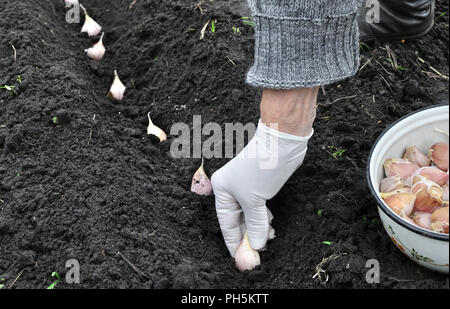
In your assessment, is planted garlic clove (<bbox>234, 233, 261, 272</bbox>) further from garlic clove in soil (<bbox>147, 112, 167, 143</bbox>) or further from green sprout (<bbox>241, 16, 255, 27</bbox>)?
green sprout (<bbox>241, 16, 255, 27</bbox>)

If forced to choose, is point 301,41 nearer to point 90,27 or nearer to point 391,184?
point 391,184

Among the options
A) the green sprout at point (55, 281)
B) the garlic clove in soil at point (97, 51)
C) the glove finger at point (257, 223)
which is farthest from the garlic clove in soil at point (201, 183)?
the garlic clove in soil at point (97, 51)

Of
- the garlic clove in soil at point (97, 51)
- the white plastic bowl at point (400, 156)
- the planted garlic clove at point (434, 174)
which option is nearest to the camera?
the white plastic bowl at point (400, 156)

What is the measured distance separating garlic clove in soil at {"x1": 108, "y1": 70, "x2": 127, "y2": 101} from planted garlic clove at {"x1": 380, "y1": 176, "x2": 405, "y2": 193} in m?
1.19

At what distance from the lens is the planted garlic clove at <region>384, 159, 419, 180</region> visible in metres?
1.39

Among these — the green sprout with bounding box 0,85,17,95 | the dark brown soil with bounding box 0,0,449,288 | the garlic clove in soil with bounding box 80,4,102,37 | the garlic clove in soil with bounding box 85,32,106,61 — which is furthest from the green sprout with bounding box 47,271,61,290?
the garlic clove in soil with bounding box 80,4,102,37

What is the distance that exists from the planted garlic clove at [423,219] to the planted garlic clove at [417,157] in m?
0.17

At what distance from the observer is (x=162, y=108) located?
82.5 inches

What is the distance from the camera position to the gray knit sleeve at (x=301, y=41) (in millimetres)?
1296

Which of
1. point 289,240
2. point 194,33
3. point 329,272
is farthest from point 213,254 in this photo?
point 194,33

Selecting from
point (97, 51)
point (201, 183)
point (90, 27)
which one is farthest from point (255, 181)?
point (90, 27)

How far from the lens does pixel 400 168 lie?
140 centimetres

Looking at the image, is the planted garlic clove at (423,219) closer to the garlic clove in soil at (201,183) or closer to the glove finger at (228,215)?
the glove finger at (228,215)
